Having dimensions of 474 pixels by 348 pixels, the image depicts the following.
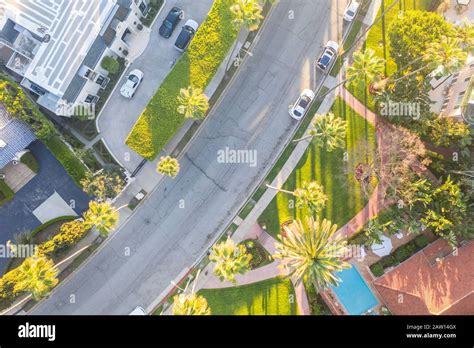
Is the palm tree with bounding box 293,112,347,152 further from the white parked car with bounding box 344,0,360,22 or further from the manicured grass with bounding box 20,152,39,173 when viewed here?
the manicured grass with bounding box 20,152,39,173

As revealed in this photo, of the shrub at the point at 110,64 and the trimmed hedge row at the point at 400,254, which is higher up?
the shrub at the point at 110,64

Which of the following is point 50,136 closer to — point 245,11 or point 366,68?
point 245,11

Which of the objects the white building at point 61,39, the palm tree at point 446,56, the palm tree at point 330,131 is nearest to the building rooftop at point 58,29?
the white building at point 61,39

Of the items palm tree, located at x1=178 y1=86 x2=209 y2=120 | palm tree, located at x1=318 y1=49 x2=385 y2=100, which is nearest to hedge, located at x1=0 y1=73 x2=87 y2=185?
palm tree, located at x1=178 y1=86 x2=209 y2=120

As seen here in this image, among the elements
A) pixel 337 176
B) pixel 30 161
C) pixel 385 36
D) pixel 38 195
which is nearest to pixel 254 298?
pixel 337 176

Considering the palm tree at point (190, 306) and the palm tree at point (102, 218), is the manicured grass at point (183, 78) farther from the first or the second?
the palm tree at point (190, 306)
